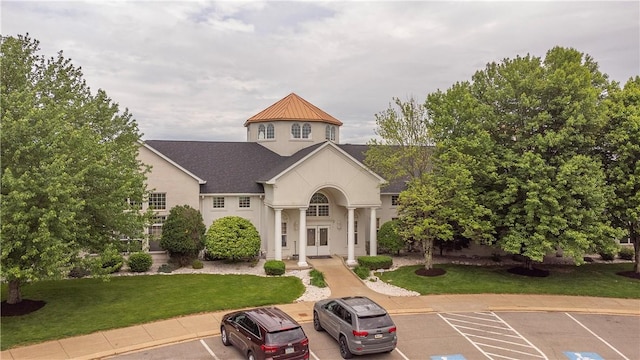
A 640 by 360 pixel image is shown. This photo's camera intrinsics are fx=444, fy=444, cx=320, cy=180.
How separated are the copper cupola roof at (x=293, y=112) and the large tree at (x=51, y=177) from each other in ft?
52.3

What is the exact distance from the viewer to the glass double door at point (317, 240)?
3253cm

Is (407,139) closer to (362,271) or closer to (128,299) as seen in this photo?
(362,271)

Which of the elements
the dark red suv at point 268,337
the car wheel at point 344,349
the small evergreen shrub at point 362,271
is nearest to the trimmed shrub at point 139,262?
the small evergreen shrub at point 362,271

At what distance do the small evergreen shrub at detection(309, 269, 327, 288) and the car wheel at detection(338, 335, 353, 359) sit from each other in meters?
8.94

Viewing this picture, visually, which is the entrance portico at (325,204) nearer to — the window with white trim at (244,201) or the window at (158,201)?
the window with white trim at (244,201)

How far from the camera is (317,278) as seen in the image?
25.6 metres

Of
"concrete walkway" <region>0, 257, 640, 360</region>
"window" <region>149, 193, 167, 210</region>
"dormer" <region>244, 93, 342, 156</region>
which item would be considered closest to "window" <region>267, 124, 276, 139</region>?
"dormer" <region>244, 93, 342, 156</region>

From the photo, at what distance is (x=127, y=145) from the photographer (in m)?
24.5

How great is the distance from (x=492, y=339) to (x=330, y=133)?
77.7 ft

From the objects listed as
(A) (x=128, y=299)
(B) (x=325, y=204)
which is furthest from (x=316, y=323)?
(B) (x=325, y=204)

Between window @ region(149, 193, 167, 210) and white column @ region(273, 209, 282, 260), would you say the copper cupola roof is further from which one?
window @ region(149, 193, 167, 210)

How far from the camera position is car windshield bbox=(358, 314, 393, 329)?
15180 mm

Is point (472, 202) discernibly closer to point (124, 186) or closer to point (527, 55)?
point (527, 55)

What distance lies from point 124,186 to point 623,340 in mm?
21594
